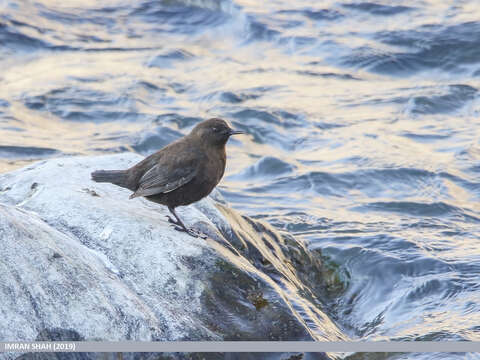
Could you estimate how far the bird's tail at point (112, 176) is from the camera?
4.98 m

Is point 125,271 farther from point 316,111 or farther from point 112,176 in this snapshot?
point 316,111

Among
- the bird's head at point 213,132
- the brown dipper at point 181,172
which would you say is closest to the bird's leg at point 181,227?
the brown dipper at point 181,172

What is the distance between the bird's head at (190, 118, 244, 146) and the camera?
5.19 metres

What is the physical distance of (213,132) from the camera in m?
5.21

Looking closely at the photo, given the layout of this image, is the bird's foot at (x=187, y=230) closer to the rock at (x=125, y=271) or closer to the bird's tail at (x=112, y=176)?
the rock at (x=125, y=271)

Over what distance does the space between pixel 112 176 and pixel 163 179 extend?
366mm

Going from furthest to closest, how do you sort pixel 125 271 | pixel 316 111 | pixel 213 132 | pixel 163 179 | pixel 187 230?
1. pixel 316 111
2. pixel 213 132
3. pixel 163 179
4. pixel 187 230
5. pixel 125 271

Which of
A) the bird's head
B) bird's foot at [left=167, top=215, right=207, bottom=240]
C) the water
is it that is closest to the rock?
bird's foot at [left=167, top=215, right=207, bottom=240]

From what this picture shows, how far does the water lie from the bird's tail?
1887 millimetres

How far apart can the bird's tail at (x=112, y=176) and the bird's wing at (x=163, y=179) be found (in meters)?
0.14

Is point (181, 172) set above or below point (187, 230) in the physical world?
above

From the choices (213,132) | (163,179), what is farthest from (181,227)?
(213,132)

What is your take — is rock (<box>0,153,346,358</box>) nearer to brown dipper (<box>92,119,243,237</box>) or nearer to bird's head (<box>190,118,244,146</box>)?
brown dipper (<box>92,119,243,237</box>)

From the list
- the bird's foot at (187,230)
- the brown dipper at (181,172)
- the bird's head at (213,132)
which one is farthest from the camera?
the bird's head at (213,132)
